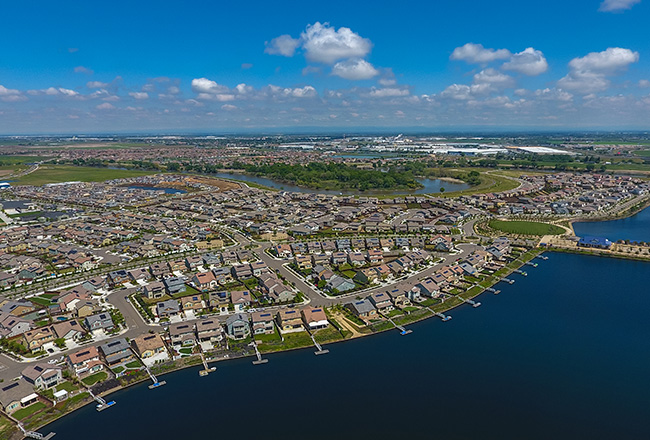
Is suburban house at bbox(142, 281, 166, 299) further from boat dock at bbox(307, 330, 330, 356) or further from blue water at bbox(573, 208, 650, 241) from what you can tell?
blue water at bbox(573, 208, 650, 241)

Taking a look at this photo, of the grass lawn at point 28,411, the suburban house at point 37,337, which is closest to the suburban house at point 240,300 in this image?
the suburban house at point 37,337

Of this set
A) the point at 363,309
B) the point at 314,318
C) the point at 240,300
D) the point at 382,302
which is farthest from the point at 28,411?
the point at 382,302

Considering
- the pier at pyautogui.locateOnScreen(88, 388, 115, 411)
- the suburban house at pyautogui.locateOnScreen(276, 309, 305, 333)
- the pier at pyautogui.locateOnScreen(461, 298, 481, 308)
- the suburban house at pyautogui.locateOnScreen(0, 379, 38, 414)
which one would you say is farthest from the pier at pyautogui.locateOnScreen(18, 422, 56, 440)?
the pier at pyautogui.locateOnScreen(461, 298, 481, 308)

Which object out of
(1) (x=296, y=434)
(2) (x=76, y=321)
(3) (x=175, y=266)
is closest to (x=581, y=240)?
(1) (x=296, y=434)

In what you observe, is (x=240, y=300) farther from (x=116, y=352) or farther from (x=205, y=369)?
(x=116, y=352)

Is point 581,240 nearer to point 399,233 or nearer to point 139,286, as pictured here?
point 399,233

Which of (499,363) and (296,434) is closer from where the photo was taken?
(296,434)
